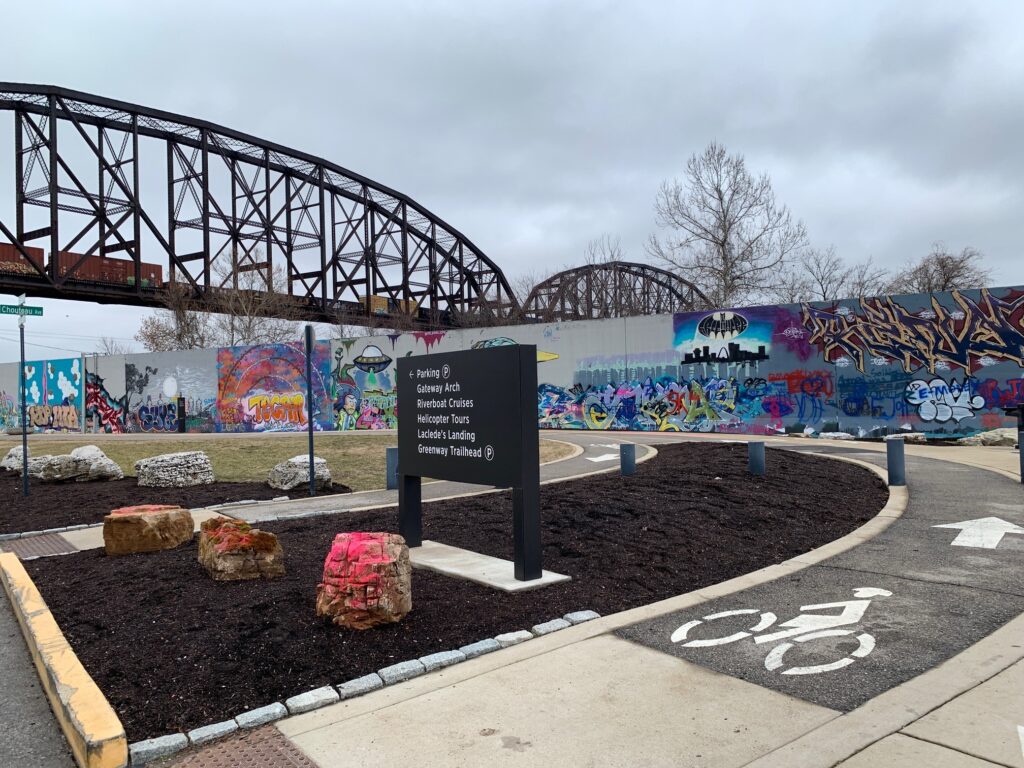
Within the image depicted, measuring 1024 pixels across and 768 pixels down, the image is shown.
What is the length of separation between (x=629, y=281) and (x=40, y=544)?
202 feet

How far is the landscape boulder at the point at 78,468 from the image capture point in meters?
13.1

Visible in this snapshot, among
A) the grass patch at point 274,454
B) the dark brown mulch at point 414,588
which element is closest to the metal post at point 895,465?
the dark brown mulch at point 414,588

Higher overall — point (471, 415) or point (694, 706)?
point (471, 415)

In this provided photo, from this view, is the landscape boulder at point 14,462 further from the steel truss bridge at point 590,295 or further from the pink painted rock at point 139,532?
the steel truss bridge at point 590,295

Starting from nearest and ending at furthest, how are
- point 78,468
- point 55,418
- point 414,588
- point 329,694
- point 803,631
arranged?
point 329,694, point 803,631, point 414,588, point 78,468, point 55,418

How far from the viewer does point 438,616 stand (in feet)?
16.3

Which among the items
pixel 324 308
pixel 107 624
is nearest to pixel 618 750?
pixel 107 624

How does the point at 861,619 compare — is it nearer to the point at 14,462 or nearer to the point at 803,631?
the point at 803,631

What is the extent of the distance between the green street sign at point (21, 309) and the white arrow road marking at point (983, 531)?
44.6ft

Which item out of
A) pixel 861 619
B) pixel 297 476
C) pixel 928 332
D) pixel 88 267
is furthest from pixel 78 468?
pixel 88 267

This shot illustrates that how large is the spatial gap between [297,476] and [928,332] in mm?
18105

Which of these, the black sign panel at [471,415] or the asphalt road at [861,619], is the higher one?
the black sign panel at [471,415]

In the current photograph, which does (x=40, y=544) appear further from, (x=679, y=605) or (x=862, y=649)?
(x=862, y=649)

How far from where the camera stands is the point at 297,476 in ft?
38.6
